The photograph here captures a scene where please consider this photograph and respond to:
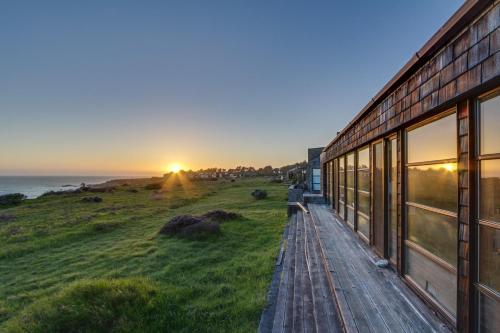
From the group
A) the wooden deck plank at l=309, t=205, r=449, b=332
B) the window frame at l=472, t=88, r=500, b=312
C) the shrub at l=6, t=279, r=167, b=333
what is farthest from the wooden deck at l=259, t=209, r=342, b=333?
the shrub at l=6, t=279, r=167, b=333

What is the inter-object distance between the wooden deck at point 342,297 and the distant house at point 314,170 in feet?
48.2

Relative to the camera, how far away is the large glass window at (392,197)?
367 centimetres

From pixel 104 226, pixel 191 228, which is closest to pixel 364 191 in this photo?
pixel 191 228

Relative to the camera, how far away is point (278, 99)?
16.8m

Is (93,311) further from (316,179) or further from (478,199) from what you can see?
(316,179)

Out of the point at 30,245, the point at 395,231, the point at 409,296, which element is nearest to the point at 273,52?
the point at 395,231

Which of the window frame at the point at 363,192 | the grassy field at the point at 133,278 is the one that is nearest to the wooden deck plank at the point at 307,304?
the grassy field at the point at 133,278

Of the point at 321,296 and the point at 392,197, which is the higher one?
the point at 392,197

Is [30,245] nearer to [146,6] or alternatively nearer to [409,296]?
[146,6]

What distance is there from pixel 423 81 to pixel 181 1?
1012 cm

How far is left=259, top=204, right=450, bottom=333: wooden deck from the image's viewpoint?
247 cm

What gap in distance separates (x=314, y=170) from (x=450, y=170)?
1798 centimetres

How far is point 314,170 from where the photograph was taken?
20.0 metres

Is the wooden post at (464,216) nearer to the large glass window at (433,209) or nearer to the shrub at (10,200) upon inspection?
the large glass window at (433,209)
